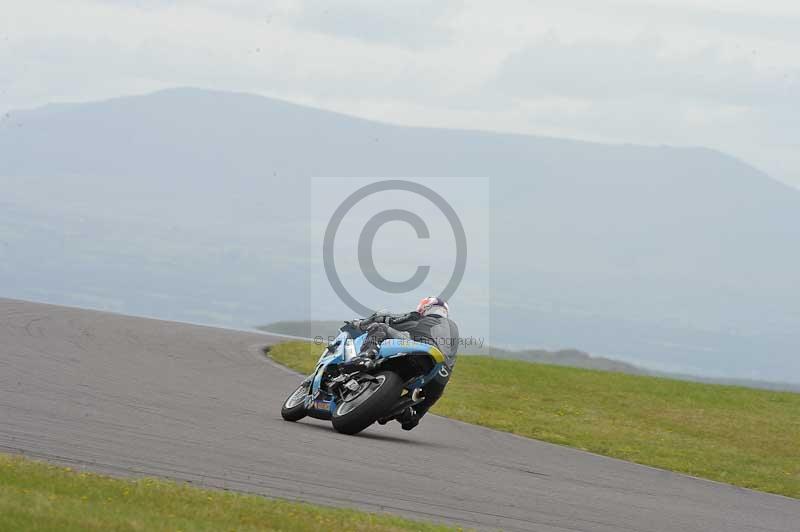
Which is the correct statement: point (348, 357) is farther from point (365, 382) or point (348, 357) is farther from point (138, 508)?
point (138, 508)

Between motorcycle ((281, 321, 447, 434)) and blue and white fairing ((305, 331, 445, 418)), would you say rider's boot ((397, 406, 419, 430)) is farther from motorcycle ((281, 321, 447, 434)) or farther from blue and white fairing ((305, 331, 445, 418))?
blue and white fairing ((305, 331, 445, 418))

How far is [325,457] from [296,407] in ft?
10.4

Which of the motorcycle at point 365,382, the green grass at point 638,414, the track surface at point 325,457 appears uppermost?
the motorcycle at point 365,382

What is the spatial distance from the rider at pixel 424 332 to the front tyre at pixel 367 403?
42 centimetres

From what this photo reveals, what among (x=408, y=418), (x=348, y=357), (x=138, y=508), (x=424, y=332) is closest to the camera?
(x=138, y=508)

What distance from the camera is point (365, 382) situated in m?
14.3

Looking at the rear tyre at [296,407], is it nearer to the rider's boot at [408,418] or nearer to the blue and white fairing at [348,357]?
the blue and white fairing at [348,357]

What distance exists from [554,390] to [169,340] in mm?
9286

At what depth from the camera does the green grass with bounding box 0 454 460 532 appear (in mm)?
7320

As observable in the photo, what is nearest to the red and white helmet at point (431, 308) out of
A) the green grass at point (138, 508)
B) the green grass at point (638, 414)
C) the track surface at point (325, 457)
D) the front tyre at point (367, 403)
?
the front tyre at point (367, 403)

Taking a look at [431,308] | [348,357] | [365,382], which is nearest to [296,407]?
[348,357]

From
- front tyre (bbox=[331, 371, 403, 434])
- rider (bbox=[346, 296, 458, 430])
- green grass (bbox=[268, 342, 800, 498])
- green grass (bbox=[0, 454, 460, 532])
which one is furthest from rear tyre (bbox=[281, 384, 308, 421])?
green grass (bbox=[0, 454, 460, 532])

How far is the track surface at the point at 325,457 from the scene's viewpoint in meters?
10.4

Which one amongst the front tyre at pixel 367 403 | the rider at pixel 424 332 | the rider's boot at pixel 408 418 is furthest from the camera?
the rider's boot at pixel 408 418
